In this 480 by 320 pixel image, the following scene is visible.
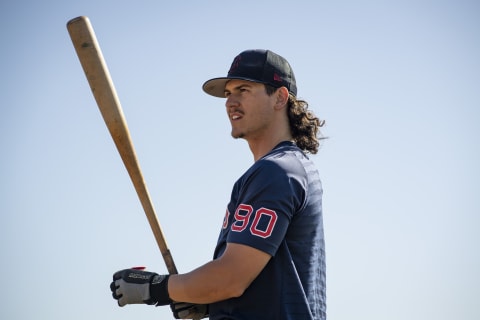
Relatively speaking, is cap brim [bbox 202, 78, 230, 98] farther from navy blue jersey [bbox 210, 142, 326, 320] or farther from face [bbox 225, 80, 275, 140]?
navy blue jersey [bbox 210, 142, 326, 320]

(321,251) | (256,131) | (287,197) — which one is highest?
(256,131)

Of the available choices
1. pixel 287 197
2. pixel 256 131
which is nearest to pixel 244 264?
pixel 287 197

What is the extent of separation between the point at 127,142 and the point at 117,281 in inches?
44.1

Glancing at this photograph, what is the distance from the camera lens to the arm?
3416 millimetres

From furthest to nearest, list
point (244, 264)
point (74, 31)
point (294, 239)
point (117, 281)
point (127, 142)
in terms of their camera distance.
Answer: point (127, 142), point (74, 31), point (117, 281), point (294, 239), point (244, 264)

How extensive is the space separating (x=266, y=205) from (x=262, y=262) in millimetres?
328

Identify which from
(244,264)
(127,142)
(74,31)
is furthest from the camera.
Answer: (127,142)

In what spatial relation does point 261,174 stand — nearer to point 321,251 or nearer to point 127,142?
point 321,251

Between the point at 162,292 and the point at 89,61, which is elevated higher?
the point at 89,61

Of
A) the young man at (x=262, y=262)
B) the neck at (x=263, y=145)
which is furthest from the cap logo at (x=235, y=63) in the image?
the young man at (x=262, y=262)

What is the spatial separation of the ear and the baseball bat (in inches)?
45.7

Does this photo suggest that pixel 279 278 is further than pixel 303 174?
No

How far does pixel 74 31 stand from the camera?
423cm

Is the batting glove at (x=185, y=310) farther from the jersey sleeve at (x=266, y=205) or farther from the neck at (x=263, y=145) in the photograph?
the neck at (x=263, y=145)
